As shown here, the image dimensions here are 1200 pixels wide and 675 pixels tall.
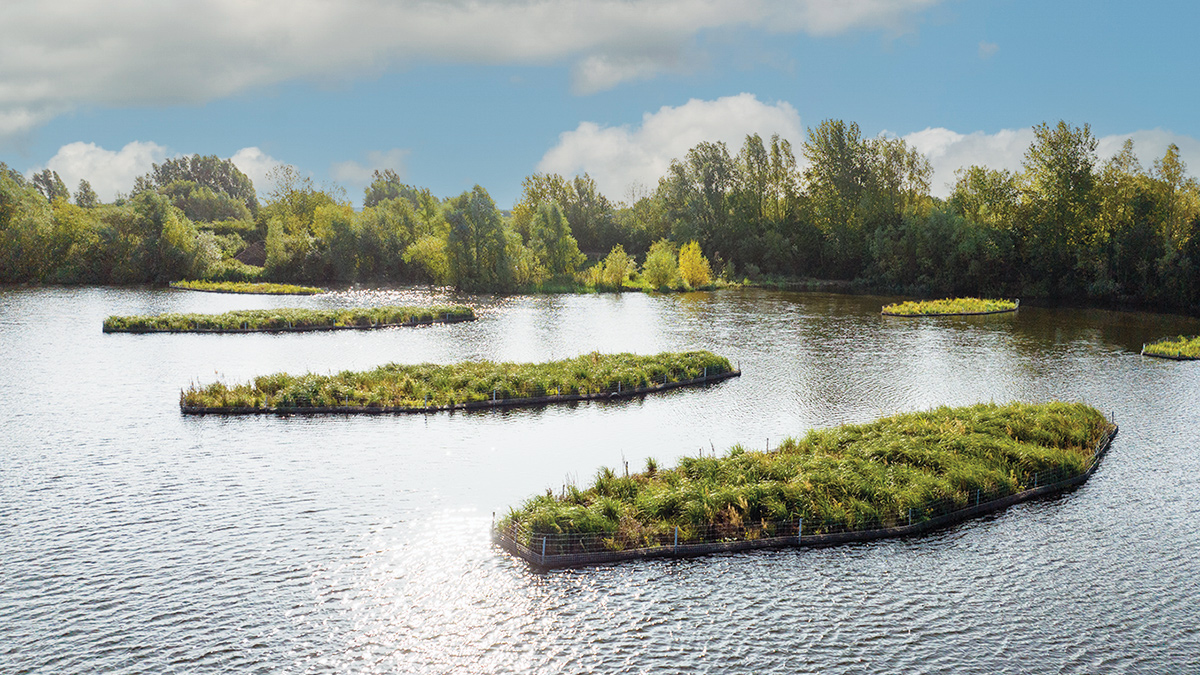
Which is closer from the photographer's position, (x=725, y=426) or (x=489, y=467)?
(x=489, y=467)

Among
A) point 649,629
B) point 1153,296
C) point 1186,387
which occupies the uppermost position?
point 1153,296

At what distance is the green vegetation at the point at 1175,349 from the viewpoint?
183ft

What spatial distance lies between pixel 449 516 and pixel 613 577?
6892 mm

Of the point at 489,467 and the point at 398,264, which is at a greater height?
the point at 398,264

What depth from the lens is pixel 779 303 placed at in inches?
4031

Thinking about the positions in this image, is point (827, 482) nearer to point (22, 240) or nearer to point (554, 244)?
point (554, 244)

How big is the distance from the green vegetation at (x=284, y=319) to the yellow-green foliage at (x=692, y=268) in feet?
170

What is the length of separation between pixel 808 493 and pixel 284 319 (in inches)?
2465

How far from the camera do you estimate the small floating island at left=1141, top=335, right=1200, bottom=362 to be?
2190 inches

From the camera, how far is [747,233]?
147625 millimetres

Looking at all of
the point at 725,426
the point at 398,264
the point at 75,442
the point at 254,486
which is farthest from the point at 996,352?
the point at 398,264

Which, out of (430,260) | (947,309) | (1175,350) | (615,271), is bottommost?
(1175,350)

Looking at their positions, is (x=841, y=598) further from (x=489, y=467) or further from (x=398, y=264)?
(x=398, y=264)

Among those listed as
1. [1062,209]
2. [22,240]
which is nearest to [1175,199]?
[1062,209]
